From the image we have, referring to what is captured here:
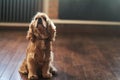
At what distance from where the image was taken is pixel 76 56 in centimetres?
359

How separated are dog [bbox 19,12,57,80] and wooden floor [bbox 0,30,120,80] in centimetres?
14

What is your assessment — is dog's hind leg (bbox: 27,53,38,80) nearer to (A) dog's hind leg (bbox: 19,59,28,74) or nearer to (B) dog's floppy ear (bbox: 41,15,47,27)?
(A) dog's hind leg (bbox: 19,59,28,74)

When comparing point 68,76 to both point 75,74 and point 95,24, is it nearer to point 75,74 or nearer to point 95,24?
point 75,74

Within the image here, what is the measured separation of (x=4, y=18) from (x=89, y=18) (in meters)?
1.59

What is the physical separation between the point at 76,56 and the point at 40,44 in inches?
43.5

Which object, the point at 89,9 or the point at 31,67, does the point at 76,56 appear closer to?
the point at 31,67

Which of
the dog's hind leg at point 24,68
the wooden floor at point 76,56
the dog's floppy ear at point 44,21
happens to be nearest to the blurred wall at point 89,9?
the wooden floor at point 76,56

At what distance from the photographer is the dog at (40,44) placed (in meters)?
2.54

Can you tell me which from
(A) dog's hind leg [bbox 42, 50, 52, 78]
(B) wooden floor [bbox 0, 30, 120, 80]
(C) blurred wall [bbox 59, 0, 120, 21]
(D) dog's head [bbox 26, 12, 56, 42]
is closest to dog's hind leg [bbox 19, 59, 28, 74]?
(B) wooden floor [bbox 0, 30, 120, 80]

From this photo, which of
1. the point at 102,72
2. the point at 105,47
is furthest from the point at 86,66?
the point at 105,47

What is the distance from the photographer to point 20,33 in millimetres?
5020

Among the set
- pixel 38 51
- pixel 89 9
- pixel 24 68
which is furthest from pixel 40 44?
pixel 89 9

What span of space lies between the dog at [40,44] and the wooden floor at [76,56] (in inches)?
5.5

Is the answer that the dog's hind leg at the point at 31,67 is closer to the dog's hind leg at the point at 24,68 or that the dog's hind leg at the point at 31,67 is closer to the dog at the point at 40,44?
the dog at the point at 40,44
